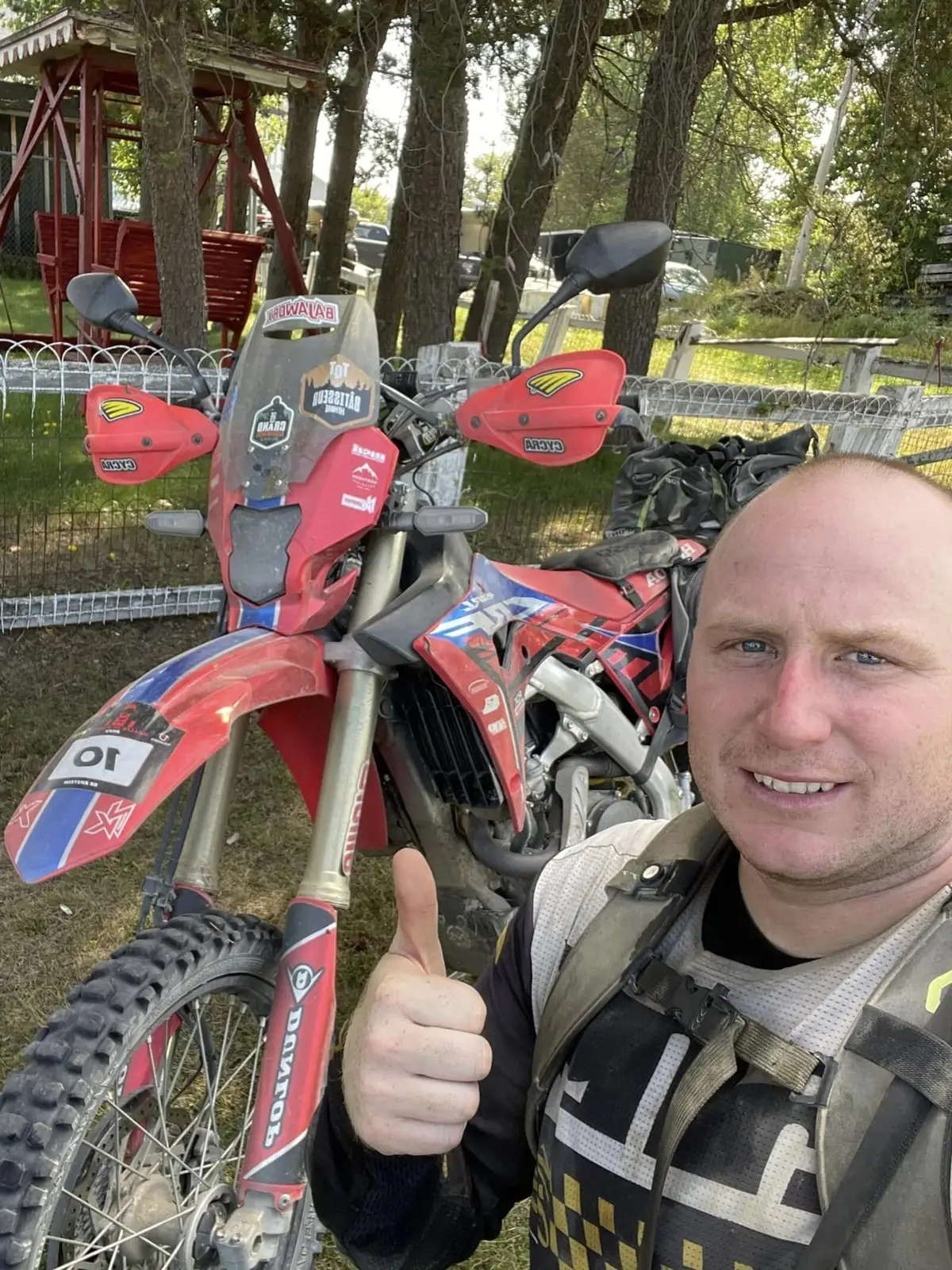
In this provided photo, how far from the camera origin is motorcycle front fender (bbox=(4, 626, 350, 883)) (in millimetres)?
1533

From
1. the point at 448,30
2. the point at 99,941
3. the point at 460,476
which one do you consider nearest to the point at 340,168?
the point at 448,30

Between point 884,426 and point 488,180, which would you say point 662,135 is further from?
point 488,180

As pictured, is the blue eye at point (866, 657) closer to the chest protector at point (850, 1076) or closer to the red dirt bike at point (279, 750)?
the chest protector at point (850, 1076)

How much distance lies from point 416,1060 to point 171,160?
4.93m

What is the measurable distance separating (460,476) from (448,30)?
2.44 m

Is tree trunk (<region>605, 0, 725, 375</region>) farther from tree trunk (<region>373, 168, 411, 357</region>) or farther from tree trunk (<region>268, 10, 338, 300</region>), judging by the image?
tree trunk (<region>268, 10, 338, 300</region>)

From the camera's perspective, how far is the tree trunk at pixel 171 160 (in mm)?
4598

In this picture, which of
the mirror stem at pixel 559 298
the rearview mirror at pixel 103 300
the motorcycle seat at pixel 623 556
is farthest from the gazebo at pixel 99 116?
the mirror stem at pixel 559 298

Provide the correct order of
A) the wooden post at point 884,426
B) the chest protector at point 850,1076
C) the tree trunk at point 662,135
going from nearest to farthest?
the chest protector at point 850,1076 → the tree trunk at point 662,135 → the wooden post at point 884,426

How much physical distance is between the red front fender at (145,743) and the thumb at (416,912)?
0.66 metres

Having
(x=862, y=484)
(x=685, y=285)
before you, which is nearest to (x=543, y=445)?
(x=862, y=484)

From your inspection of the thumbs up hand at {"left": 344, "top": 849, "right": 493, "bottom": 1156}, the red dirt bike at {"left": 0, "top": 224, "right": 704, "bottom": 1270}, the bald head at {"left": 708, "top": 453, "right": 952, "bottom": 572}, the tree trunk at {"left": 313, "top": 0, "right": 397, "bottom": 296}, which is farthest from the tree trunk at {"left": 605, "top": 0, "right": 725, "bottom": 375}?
the thumbs up hand at {"left": 344, "top": 849, "right": 493, "bottom": 1156}

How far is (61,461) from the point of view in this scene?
505 cm

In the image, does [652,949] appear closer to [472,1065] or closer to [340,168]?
[472,1065]
